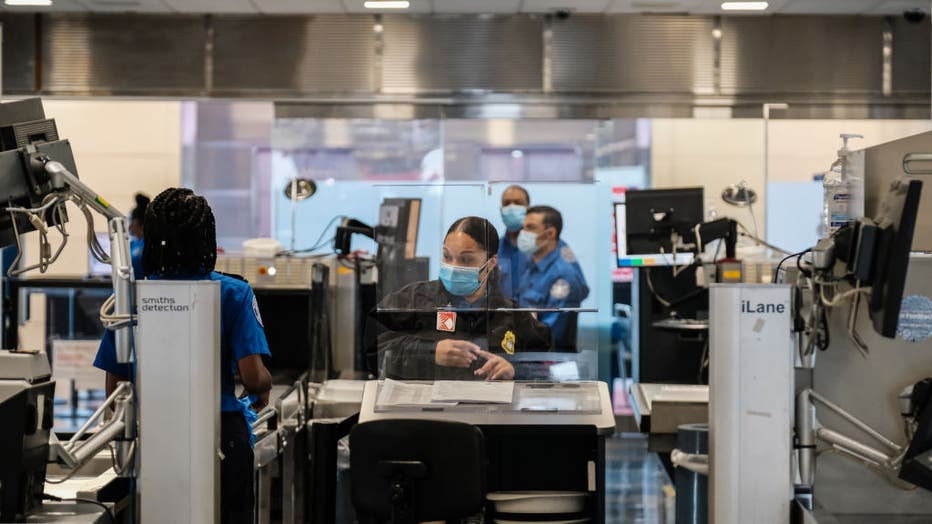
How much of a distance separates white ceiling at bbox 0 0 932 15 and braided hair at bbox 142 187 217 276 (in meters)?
4.60

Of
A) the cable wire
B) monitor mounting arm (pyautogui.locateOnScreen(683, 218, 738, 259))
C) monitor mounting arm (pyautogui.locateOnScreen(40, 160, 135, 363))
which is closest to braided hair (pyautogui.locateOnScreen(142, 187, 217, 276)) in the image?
monitor mounting arm (pyautogui.locateOnScreen(40, 160, 135, 363))

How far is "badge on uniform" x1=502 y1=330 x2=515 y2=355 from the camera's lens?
128 inches

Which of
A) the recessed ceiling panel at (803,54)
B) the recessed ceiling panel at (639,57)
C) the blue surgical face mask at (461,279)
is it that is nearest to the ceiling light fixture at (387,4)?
the recessed ceiling panel at (639,57)

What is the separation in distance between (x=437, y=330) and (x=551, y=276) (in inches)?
25.3

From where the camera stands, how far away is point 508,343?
3.25 m

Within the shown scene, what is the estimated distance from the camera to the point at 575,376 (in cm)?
328

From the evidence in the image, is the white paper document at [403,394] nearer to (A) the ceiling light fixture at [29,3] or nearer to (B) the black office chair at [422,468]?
(B) the black office chair at [422,468]

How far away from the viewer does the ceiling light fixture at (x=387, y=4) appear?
704 cm

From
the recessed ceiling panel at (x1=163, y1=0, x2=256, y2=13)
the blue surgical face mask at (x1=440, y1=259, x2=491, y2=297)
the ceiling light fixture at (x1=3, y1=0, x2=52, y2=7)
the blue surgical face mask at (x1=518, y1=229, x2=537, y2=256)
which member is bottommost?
the blue surgical face mask at (x1=440, y1=259, x2=491, y2=297)

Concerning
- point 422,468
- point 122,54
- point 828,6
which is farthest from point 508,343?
point 122,54

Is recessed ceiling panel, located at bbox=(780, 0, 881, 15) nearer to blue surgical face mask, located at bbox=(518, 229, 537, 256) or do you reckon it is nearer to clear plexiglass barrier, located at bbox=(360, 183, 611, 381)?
blue surgical face mask, located at bbox=(518, 229, 537, 256)

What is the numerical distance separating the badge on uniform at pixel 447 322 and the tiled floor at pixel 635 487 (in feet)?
6.72

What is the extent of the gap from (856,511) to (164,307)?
1.80 metres

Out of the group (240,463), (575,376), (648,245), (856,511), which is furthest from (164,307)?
(648,245)
